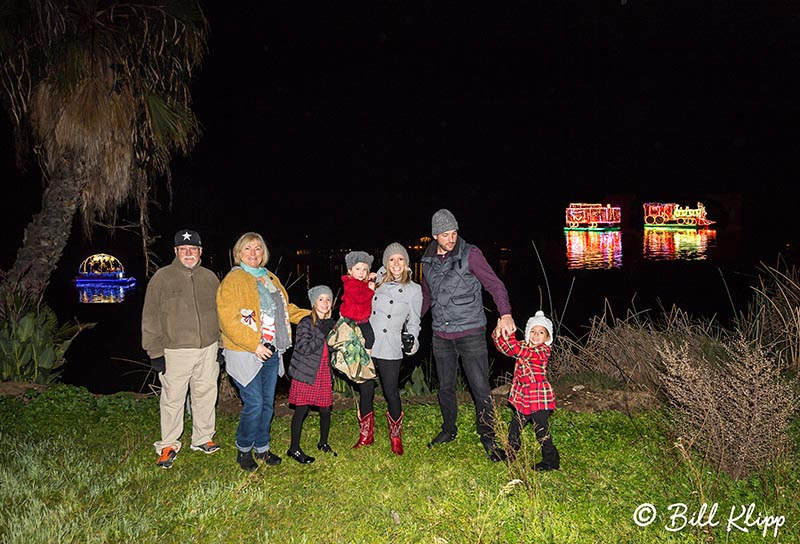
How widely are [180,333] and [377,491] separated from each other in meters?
2.20

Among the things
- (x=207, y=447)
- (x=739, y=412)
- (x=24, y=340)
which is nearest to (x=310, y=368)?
(x=207, y=447)

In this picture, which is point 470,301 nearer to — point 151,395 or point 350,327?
A: point 350,327

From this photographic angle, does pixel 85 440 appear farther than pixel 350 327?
Yes

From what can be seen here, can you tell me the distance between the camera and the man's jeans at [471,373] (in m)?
5.39

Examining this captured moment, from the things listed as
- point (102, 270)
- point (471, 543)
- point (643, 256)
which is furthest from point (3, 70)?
point (643, 256)

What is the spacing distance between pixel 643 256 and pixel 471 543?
175 feet

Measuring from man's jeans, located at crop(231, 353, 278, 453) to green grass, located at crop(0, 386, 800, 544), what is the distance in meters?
0.26

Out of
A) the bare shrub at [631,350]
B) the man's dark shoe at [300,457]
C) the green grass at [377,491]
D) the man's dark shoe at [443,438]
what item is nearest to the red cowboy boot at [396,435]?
the green grass at [377,491]

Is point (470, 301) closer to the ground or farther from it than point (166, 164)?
closer to the ground

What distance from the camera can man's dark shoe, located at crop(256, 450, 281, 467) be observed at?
5.25 meters

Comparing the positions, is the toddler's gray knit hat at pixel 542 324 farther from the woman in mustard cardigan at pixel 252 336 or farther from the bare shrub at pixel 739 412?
the woman in mustard cardigan at pixel 252 336

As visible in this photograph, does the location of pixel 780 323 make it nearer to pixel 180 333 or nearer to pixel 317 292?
pixel 317 292

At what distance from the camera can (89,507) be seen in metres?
4.32

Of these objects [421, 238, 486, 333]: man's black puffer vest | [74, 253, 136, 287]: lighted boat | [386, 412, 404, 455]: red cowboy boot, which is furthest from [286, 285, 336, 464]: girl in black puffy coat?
[74, 253, 136, 287]: lighted boat
